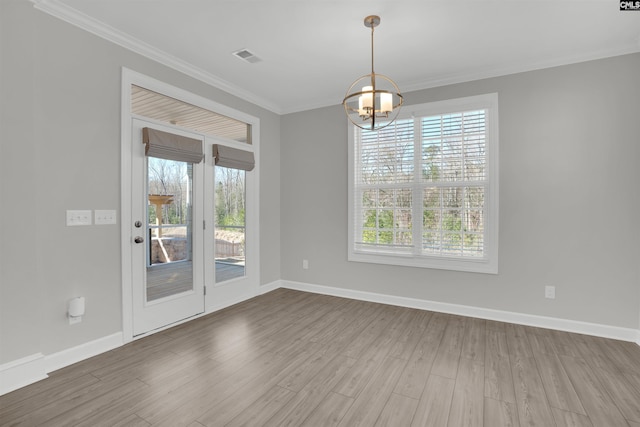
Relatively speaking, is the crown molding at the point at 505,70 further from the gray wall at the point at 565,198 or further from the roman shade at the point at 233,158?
the roman shade at the point at 233,158

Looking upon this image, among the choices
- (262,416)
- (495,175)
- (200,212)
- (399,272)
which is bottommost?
(262,416)

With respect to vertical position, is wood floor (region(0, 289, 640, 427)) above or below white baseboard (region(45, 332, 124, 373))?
below

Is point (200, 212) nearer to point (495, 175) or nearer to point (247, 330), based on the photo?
point (247, 330)

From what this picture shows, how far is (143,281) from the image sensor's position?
307 centimetres

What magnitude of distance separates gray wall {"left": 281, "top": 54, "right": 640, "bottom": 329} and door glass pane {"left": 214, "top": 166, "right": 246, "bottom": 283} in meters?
2.24

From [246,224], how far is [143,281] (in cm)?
160

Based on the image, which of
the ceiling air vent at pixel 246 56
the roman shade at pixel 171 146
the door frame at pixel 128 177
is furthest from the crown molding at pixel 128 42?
the roman shade at pixel 171 146

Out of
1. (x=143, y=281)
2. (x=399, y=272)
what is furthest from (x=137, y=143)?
(x=399, y=272)

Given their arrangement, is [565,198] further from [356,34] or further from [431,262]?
[356,34]

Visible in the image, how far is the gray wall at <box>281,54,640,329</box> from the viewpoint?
121 inches

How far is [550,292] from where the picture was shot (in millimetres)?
3354
